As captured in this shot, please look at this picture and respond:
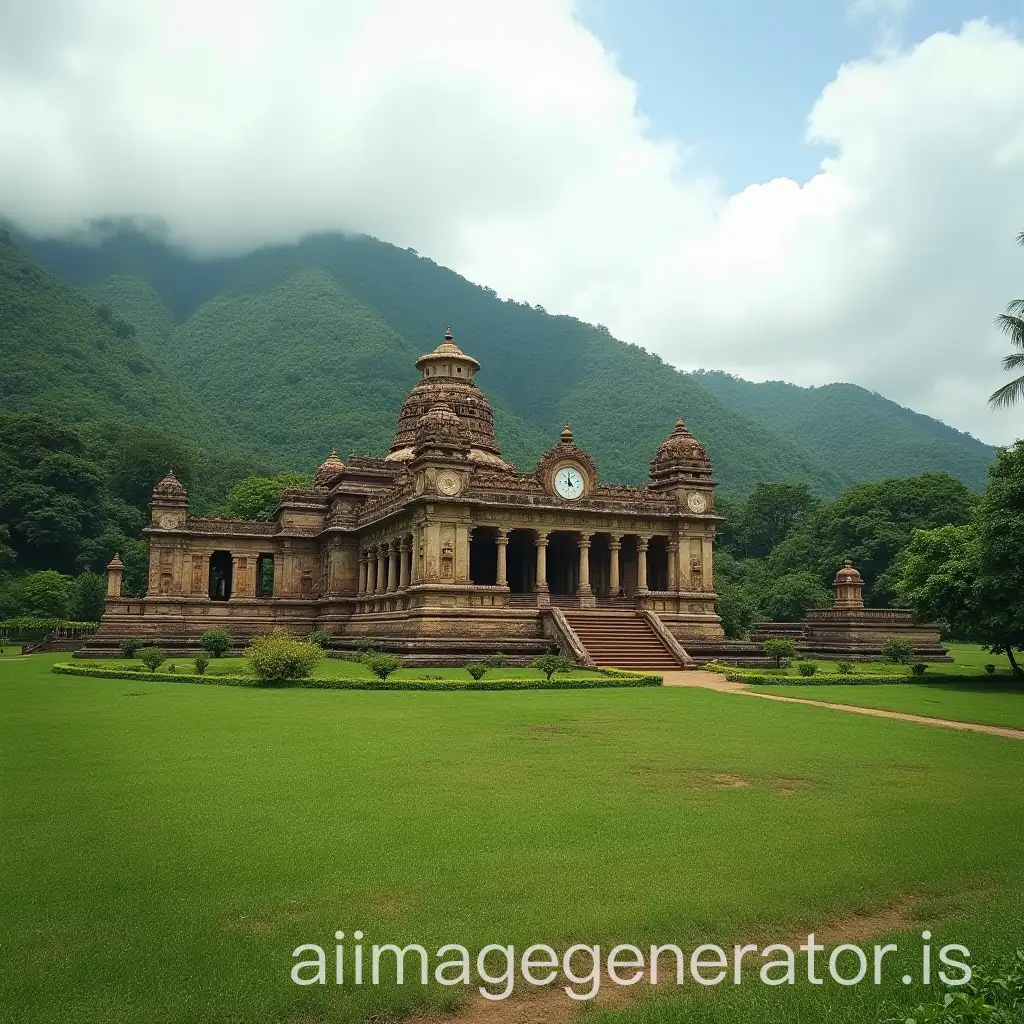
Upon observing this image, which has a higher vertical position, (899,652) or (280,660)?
(899,652)

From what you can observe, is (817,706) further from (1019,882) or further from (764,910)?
(764,910)

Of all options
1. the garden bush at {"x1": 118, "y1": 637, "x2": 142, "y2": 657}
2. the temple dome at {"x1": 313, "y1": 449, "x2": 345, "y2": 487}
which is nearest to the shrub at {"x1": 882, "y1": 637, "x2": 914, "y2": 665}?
the temple dome at {"x1": 313, "y1": 449, "x2": 345, "y2": 487}

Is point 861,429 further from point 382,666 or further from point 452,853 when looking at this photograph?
point 452,853

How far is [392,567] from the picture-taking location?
121 feet

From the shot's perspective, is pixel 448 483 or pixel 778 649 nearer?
pixel 778 649

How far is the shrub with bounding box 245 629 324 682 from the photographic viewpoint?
73.9 ft

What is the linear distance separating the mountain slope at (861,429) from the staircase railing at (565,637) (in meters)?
85.9

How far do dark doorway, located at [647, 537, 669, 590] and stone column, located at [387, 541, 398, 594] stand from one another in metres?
10.7

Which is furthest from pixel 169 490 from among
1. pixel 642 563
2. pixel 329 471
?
pixel 642 563

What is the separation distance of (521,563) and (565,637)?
11.6m

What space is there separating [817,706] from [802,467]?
89897 millimetres

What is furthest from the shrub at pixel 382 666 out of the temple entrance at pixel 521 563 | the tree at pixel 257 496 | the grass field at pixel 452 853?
the tree at pixel 257 496

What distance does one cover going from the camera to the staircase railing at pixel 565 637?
93.9ft

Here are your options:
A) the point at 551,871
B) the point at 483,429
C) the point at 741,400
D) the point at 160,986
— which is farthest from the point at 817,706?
the point at 741,400
